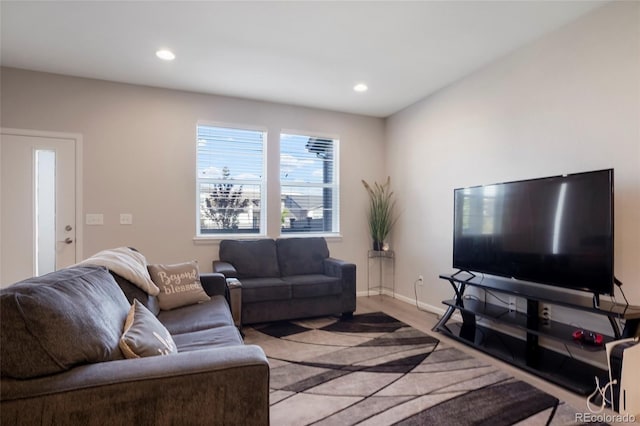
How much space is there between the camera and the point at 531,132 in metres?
2.86

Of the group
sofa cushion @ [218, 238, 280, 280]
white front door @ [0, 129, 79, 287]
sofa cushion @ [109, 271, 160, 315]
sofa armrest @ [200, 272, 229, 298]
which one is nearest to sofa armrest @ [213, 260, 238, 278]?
sofa cushion @ [218, 238, 280, 280]

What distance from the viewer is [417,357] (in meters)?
2.64

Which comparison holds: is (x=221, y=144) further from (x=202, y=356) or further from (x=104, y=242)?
(x=202, y=356)

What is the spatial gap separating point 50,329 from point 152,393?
0.39m

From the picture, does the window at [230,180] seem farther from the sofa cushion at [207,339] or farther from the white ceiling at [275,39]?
the sofa cushion at [207,339]

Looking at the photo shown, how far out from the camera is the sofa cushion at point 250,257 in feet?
12.4

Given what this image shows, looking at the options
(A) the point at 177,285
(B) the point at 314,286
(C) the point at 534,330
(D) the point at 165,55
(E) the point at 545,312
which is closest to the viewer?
(C) the point at 534,330

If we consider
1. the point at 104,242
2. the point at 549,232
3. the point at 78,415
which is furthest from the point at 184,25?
the point at 549,232

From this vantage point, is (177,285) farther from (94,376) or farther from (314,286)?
(94,376)

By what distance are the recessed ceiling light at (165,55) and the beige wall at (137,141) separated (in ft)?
2.65

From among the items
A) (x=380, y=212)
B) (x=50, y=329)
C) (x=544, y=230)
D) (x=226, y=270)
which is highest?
(x=380, y=212)

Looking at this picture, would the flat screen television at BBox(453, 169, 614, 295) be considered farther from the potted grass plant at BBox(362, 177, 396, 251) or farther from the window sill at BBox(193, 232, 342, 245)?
the window sill at BBox(193, 232, 342, 245)

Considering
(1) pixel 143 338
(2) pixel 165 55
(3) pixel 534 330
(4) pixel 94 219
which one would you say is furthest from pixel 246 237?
(3) pixel 534 330

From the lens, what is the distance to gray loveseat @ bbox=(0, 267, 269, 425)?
964 mm
